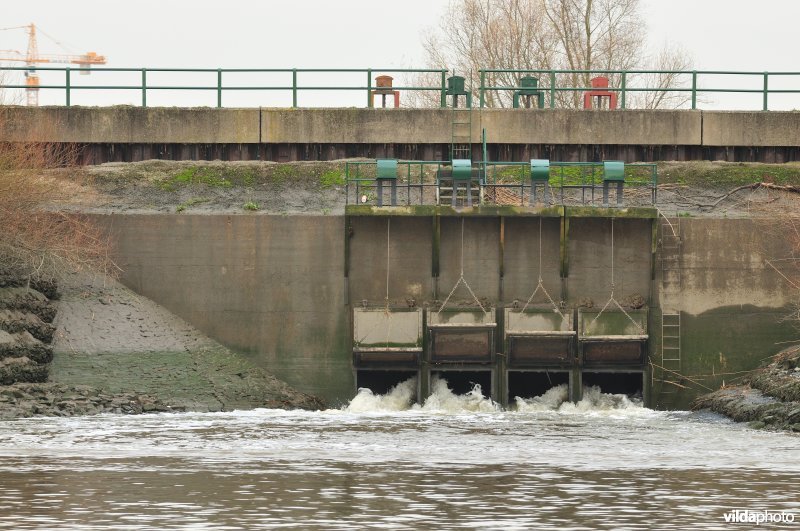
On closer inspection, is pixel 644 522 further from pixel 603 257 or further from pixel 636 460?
pixel 603 257

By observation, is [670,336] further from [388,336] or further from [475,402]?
[388,336]

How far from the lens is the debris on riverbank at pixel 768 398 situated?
2839 cm

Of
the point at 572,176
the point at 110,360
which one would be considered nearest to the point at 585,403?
the point at 572,176

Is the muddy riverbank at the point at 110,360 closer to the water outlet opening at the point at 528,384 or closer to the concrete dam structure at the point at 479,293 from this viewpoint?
the concrete dam structure at the point at 479,293

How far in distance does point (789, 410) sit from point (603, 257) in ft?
23.6

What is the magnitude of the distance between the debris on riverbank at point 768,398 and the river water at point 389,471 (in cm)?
58

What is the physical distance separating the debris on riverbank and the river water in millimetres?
579

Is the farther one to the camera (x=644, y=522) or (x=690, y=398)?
(x=690, y=398)

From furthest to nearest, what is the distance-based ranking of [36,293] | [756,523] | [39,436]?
[36,293], [39,436], [756,523]

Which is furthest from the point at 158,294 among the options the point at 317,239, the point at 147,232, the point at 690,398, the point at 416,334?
the point at 690,398

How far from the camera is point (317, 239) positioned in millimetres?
33938

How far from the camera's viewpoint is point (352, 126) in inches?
1510

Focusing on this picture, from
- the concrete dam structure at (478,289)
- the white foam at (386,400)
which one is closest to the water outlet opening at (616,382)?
the concrete dam structure at (478,289)

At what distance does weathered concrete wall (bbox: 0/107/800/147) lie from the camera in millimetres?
38312
